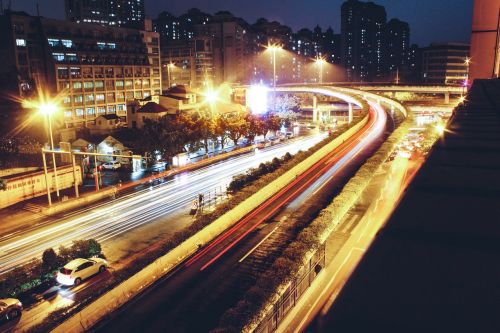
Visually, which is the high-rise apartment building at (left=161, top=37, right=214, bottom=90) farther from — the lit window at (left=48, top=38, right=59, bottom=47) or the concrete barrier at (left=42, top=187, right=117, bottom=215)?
the concrete barrier at (left=42, top=187, right=117, bottom=215)

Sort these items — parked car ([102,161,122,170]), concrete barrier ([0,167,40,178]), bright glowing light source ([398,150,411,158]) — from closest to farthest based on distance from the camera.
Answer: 1. concrete barrier ([0,167,40,178])
2. bright glowing light source ([398,150,411,158])
3. parked car ([102,161,122,170])

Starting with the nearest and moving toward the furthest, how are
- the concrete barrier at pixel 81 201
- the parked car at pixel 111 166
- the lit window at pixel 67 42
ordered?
the concrete barrier at pixel 81 201 → the parked car at pixel 111 166 → the lit window at pixel 67 42

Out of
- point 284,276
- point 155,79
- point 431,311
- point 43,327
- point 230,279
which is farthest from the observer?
point 155,79

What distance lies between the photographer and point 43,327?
1103 centimetres

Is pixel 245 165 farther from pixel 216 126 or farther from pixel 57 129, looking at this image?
pixel 57 129

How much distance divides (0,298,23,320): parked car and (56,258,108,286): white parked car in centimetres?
228

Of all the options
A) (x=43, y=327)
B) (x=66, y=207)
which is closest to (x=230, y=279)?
(x=43, y=327)

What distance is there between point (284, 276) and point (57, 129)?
38.0 m

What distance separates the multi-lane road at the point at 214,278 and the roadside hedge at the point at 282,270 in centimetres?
108

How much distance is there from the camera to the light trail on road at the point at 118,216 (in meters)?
19.7

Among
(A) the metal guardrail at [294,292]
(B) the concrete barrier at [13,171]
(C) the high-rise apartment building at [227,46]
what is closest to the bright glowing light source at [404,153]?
(A) the metal guardrail at [294,292]

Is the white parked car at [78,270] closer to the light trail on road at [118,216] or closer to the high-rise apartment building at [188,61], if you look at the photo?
the light trail on road at [118,216]

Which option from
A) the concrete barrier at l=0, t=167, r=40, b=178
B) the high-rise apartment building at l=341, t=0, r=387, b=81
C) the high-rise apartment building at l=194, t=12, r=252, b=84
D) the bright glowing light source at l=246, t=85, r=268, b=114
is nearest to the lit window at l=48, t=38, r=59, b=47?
the bright glowing light source at l=246, t=85, r=268, b=114

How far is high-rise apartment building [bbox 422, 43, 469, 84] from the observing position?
109 metres
